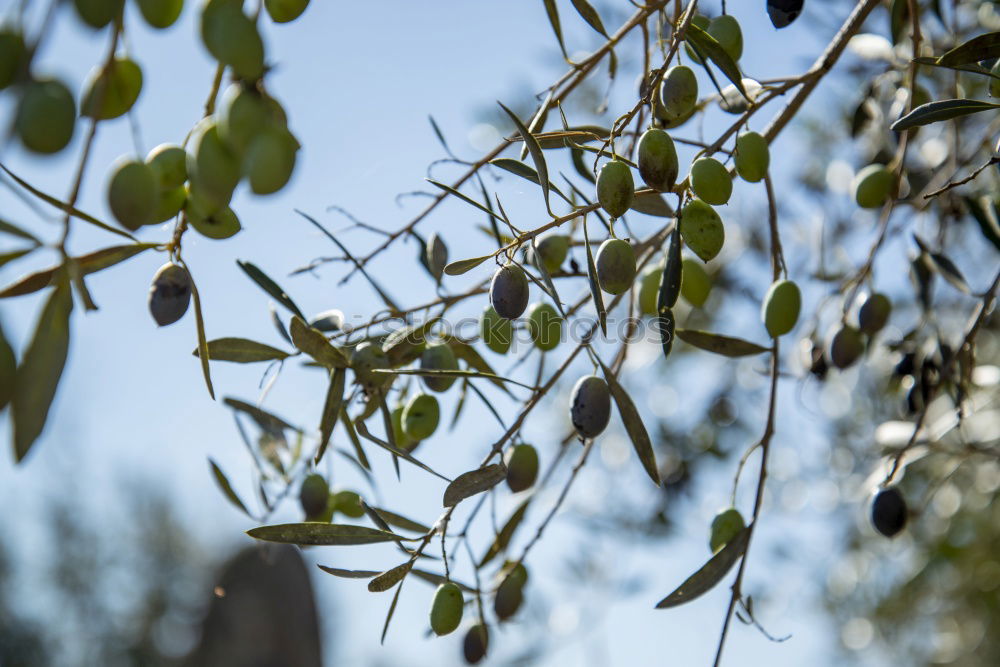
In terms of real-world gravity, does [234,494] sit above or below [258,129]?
below

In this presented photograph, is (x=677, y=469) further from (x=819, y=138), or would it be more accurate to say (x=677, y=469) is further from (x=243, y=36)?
(x=243, y=36)

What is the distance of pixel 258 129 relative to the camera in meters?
0.61

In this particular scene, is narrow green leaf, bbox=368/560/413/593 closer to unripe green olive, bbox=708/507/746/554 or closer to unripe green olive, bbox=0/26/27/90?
unripe green olive, bbox=708/507/746/554

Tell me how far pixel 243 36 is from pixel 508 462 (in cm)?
66

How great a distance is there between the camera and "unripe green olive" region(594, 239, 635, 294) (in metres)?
0.90

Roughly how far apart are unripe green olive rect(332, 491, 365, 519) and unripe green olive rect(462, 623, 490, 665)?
239 millimetres

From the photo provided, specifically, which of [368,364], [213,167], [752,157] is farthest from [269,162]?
[752,157]

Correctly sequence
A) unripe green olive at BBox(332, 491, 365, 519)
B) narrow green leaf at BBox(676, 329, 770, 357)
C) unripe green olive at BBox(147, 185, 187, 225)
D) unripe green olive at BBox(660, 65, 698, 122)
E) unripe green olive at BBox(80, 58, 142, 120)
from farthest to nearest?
unripe green olive at BBox(332, 491, 365, 519), narrow green leaf at BBox(676, 329, 770, 357), unripe green olive at BBox(660, 65, 698, 122), unripe green olive at BBox(147, 185, 187, 225), unripe green olive at BBox(80, 58, 142, 120)

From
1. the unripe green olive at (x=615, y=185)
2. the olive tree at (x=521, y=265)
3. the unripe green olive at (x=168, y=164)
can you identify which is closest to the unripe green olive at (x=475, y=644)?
the olive tree at (x=521, y=265)

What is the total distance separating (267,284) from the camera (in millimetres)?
1098

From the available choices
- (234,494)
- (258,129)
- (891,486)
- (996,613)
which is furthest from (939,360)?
(996,613)

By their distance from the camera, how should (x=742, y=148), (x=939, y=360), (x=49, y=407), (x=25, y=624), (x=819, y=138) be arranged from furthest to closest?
(x=25, y=624)
(x=819, y=138)
(x=939, y=360)
(x=742, y=148)
(x=49, y=407)

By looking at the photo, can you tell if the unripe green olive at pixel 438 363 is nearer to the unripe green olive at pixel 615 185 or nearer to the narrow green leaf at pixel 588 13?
the unripe green olive at pixel 615 185

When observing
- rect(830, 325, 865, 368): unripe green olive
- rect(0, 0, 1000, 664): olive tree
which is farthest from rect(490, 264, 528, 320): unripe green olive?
rect(830, 325, 865, 368): unripe green olive
